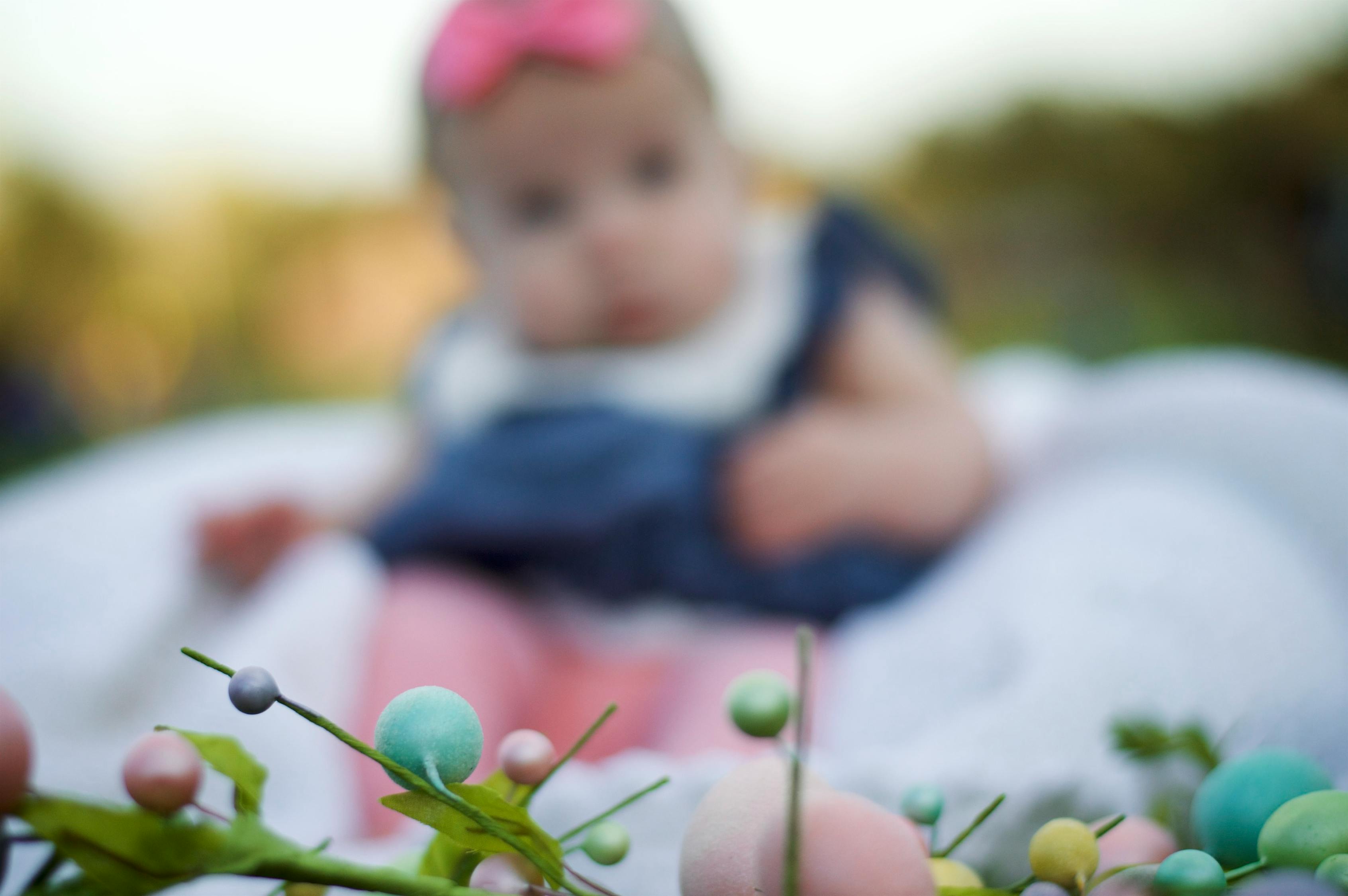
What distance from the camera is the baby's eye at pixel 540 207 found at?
0.79 m

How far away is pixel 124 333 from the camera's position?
6.63ft

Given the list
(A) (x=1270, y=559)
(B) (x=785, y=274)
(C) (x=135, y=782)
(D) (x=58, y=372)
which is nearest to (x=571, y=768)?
(C) (x=135, y=782)

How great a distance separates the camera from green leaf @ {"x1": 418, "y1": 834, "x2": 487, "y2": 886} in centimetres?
19

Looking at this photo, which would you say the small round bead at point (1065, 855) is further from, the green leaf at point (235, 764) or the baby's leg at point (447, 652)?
the baby's leg at point (447, 652)

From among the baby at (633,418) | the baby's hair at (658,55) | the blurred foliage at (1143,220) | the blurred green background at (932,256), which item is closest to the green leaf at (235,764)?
the baby at (633,418)

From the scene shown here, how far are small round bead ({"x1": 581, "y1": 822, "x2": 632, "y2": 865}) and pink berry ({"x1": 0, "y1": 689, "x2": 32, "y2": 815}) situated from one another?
0.34 feet

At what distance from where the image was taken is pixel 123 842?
0.15 metres

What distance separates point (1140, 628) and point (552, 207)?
537 millimetres

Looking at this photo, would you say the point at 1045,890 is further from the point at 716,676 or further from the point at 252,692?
the point at 716,676

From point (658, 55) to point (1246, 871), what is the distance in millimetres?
739

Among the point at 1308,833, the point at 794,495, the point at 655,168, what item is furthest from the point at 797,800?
the point at 655,168

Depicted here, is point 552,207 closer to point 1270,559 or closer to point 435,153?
point 435,153

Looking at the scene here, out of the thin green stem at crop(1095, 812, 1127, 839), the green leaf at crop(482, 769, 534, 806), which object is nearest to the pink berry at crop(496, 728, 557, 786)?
the green leaf at crop(482, 769, 534, 806)

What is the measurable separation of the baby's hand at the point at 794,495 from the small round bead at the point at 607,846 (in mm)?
533
